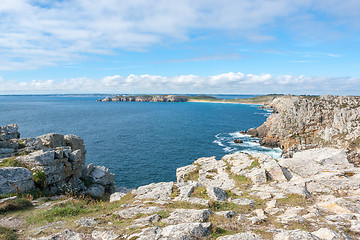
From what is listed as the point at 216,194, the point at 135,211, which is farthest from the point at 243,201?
the point at 135,211

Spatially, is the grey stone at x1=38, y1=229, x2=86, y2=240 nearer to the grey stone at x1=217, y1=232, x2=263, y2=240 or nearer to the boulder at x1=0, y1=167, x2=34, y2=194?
the grey stone at x1=217, y1=232, x2=263, y2=240

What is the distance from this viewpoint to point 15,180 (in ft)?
58.5

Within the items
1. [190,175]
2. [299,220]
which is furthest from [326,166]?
[190,175]

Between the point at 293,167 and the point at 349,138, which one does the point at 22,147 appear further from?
the point at 349,138

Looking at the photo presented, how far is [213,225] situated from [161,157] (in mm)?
51343

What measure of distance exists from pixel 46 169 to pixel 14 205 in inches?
321

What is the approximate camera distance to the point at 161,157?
60250 mm

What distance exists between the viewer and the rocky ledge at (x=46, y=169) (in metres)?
18.4

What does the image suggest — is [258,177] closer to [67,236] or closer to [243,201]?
[243,201]

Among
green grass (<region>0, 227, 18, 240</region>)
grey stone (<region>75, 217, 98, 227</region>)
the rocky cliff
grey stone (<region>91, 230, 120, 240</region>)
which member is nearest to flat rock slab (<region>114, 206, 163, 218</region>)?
the rocky cliff

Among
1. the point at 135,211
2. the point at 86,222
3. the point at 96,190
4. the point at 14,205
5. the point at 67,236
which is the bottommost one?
the point at 96,190

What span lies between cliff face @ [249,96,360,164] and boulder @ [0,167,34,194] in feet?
187

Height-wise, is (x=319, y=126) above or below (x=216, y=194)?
below

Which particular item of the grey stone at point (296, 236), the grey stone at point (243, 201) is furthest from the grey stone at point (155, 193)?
the grey stone at point (296, 236)
